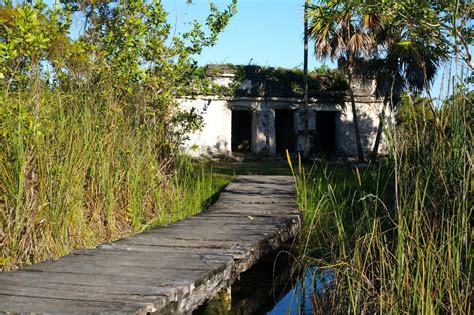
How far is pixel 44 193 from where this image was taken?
421cm

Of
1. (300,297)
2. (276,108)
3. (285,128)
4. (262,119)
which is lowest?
(300,297)

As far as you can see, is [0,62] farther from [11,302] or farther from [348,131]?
[348,131]

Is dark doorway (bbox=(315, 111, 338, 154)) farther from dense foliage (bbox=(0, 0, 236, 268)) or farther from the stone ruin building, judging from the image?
dense foliage (bbox=(0, 0, 236, 268))

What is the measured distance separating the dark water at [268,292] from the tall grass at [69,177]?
1.03 m

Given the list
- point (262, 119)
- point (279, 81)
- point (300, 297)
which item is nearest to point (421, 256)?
point (300, 297)

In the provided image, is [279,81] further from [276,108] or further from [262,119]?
[262,119]

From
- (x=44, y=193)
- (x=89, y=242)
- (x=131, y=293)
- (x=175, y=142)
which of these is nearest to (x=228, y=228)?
(x=89, y=242)

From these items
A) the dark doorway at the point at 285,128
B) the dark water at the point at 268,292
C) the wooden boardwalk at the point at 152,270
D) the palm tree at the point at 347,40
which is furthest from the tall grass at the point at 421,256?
the dark doorway at the point at 285,128

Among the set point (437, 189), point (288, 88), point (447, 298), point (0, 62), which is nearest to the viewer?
point (447, 298)

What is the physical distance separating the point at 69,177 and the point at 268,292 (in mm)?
1752

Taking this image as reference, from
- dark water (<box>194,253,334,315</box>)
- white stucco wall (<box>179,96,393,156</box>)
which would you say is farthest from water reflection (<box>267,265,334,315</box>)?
white stucco wall (<box>179,96,393,156</box>)

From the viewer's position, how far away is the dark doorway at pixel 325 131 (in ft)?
74.3

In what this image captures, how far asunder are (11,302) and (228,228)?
234cm

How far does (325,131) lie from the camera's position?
74.6 ft
